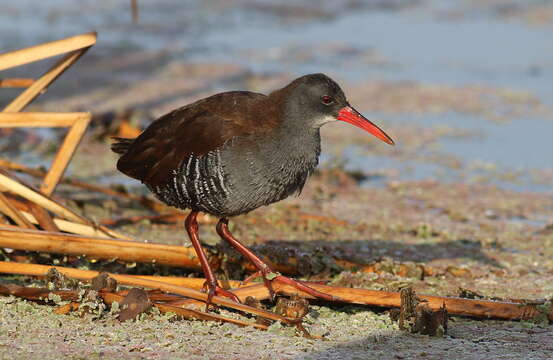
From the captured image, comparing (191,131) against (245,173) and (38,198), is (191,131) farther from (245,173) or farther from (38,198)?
(38,198)

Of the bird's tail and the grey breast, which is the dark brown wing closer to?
the grey breast

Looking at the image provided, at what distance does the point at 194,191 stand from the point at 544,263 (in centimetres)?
237

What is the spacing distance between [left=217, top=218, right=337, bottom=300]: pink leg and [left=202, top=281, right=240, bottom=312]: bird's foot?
20 cm

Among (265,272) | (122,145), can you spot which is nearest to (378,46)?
(122,145)

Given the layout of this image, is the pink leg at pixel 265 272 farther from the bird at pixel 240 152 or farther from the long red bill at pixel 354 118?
the long red bill at pixel 354 118

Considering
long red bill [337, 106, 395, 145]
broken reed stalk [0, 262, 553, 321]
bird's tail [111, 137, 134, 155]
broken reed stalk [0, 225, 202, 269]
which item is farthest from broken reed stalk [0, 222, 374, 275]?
long red bill [337, 106, 395, 145]

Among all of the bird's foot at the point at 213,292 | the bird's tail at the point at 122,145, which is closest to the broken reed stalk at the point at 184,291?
the bird's foot at the point at 213,292

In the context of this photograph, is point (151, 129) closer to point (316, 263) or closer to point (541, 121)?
point (316, 263)

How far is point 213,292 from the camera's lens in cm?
442

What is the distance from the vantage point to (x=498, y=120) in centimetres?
929

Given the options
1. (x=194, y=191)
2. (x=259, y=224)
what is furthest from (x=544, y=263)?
(x=194, y=191)

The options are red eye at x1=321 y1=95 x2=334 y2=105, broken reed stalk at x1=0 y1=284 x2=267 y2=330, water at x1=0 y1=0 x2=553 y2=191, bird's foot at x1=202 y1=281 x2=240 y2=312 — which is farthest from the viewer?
water at x1=0 y1=0 x2=553 y2=191

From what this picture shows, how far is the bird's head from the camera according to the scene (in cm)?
471

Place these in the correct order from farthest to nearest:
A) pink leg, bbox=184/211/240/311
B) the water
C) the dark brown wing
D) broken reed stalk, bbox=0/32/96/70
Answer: the water < broken reed stalk, bbox=0/32/96/70 < the dark brown wing < pink leg, bbox=184/211/240/311
